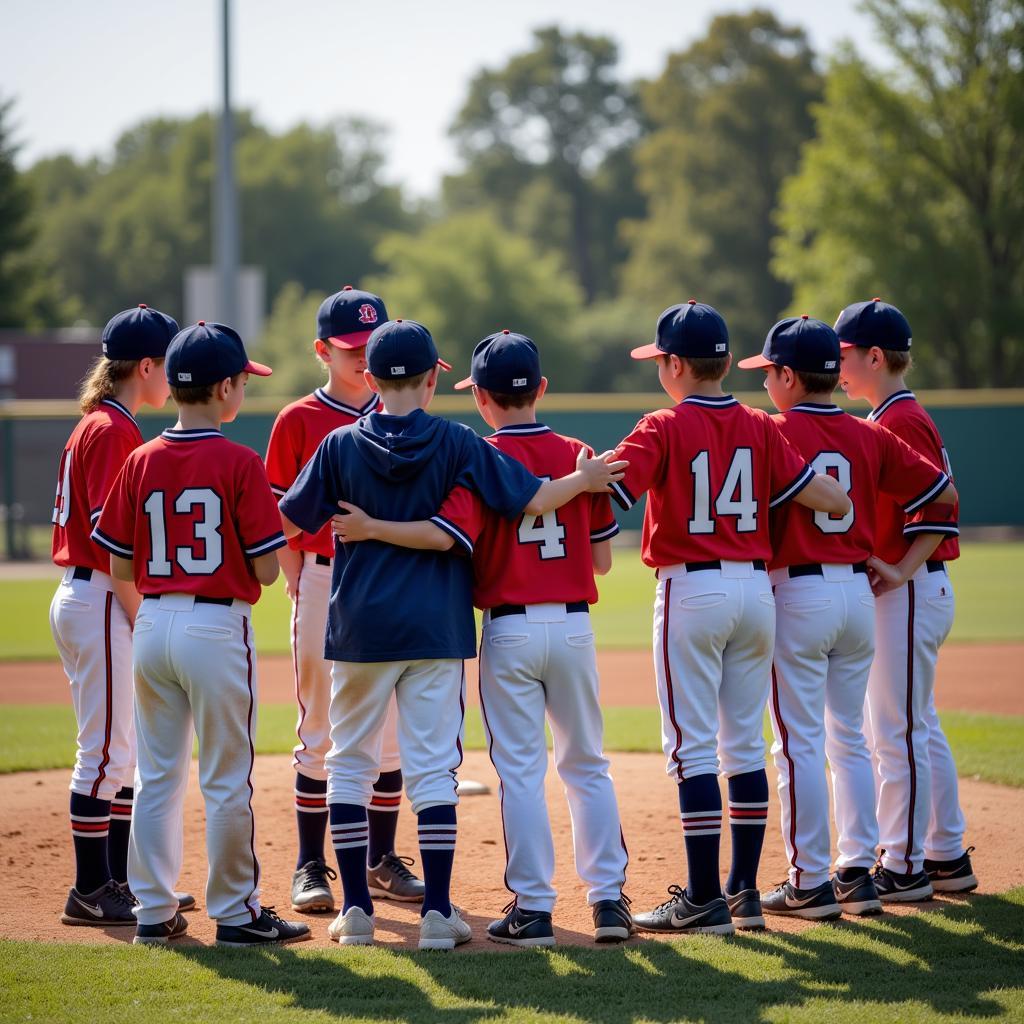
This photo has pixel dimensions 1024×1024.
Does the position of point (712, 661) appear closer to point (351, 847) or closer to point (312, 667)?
point (351, 847)

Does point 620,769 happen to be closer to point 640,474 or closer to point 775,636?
point 775,636

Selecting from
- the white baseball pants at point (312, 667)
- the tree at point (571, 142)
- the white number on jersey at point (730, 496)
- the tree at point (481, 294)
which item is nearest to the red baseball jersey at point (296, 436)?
the white baseball pants at point (312, 667)

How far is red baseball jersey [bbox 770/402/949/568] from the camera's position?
4.34m

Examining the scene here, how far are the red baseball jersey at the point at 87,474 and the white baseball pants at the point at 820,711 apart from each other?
223 centimetres

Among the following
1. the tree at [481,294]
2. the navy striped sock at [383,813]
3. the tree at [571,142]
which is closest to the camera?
the navy striped sock at [383,813]

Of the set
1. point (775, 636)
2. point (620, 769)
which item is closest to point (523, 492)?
point (775, 636)

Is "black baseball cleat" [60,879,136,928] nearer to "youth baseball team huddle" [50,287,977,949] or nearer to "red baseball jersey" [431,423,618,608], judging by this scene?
"youth baseball team huddle" [50,287,977,949]

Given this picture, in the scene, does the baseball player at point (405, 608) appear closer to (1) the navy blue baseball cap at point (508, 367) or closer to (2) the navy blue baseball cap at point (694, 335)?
(1) the navy blue baseball cap at point (508, 367)

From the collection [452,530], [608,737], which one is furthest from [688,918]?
[608,737]

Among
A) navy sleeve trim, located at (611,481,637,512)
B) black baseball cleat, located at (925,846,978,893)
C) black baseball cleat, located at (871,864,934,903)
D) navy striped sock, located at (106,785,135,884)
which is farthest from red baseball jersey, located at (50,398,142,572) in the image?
black baseball cleat, located at (925,846,978,893)

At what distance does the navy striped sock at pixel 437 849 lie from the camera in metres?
3.97

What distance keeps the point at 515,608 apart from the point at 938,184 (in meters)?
29.9

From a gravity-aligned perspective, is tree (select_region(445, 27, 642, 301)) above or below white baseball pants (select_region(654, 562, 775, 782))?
above

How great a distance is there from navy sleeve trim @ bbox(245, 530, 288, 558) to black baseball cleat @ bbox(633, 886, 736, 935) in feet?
5.43
